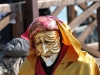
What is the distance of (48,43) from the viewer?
2.40 meters

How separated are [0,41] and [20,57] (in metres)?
2.07

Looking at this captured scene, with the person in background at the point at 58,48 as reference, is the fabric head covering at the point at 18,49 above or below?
below

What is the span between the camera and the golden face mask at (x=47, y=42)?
7.84 feet

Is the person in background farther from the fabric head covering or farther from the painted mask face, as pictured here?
the fabric head covering

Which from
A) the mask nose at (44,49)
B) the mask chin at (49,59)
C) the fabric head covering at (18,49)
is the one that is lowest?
the fabric head covering at (18,49)

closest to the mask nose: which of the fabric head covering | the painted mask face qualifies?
the painted mask face

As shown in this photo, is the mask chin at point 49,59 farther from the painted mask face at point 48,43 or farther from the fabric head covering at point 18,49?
the fabric head covering at point 18,49

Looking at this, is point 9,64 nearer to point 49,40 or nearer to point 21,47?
point 21,47

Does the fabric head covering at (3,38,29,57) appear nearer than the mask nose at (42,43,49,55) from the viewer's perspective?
No

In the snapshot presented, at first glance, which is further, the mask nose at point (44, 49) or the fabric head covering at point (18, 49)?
the fabric head covering at point (18, 49)

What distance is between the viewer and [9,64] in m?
3.95

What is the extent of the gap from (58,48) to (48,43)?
0.07 meters

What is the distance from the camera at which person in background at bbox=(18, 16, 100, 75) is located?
2357 mm

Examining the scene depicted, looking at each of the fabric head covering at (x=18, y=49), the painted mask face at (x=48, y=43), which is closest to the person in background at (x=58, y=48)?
the painted mask face at (x=48, y=43)
